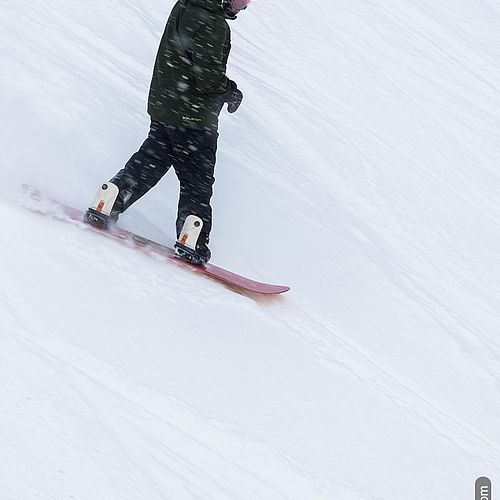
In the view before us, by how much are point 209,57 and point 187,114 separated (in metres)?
0.39

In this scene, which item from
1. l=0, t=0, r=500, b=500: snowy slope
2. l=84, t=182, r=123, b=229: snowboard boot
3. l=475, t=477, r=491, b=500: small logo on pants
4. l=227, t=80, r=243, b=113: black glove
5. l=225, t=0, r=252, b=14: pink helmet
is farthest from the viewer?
l=227, t=80, r=243, b=113: black glove

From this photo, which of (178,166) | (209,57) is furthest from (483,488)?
(209,57)

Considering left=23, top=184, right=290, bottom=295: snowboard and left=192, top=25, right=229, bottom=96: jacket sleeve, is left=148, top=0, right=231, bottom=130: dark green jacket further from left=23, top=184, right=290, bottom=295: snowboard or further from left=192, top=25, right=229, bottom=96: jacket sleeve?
left=23, top=184, right=290, bottom=295: snowboard

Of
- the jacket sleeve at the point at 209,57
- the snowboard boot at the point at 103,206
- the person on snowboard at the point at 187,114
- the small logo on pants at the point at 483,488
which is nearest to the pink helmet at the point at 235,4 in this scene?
the person on snowboard at the point at 187,114

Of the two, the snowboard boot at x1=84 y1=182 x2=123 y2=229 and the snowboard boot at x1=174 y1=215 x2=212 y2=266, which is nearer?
the snowboard boot at x1=84 y1=182 x2=123 y2=229

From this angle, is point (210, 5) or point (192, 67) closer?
point (210, 5)

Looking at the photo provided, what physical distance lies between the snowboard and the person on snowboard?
0.23 feet

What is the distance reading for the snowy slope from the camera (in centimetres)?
331

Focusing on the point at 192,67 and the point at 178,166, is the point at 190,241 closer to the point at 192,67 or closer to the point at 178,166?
the point at 178,166

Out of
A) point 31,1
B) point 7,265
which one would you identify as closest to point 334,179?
point 31,1

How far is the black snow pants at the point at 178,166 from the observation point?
5129 mm

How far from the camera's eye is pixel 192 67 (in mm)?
4840

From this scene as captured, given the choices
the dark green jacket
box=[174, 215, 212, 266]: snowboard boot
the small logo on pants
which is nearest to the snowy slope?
the small logo on pants

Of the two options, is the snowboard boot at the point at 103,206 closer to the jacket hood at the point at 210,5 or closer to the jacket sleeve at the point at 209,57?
the jacket sleeve at the point at 209,57
